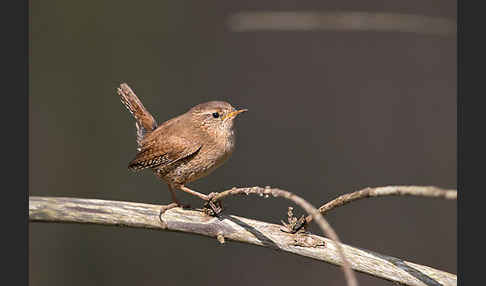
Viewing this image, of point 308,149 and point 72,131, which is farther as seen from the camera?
point 308,149

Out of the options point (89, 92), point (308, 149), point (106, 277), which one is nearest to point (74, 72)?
point (89, 92)

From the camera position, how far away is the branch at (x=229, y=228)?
236 centimetres

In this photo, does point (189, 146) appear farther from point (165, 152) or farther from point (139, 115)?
point (139, 115)

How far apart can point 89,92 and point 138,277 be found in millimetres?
1843

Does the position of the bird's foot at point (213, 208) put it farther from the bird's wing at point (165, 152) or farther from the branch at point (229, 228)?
the bird's wing at point (165, 152)

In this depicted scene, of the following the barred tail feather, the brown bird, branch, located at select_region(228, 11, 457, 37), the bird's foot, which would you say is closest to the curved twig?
the bird's foot

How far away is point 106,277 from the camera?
5488mm

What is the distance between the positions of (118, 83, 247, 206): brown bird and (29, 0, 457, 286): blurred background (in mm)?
2217

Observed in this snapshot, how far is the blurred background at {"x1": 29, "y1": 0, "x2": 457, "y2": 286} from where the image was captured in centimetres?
561

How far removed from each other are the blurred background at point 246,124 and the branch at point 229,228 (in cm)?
291

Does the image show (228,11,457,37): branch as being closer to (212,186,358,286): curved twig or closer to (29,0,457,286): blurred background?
(212,186,358,286): curved twig

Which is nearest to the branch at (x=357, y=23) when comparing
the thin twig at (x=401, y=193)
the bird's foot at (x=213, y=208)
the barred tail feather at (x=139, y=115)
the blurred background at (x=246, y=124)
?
the thin twig at (x=401, y=193)

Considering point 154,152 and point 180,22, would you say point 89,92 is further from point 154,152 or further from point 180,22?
point 154,152
